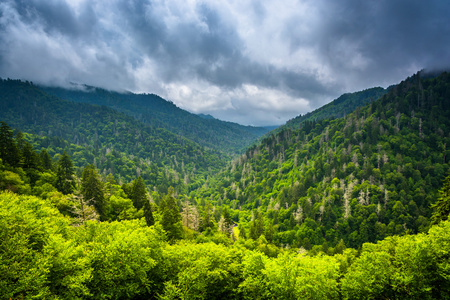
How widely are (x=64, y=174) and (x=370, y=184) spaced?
152492 millimetres

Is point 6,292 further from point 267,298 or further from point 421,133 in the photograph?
point 421,133

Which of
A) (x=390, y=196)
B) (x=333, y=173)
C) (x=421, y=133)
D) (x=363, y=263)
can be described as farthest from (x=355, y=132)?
(x=363, y=263)

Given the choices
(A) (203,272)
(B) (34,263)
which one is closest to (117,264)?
(B) (34,263)

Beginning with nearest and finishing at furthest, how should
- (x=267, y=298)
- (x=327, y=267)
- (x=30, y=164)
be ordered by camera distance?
(x=267, y=298)
(x=327, y=267)
(x=30, y=164)

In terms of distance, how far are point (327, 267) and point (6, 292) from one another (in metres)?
35.6

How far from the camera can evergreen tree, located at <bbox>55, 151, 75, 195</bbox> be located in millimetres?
58434

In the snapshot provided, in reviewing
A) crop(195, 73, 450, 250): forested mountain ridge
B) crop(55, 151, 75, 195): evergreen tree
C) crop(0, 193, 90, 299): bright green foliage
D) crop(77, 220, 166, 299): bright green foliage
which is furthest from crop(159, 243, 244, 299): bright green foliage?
crop(195, 73, 450, 250): forested mountain ridge

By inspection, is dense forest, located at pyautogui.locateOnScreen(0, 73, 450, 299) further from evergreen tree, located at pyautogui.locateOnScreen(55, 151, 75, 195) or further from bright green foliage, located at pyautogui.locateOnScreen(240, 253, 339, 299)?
evergreen tree, located at pyautogui.locateOnScreen(55, 151, 75, 195)

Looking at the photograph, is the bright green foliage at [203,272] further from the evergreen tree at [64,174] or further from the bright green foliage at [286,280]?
the evergreen tree at [64,174]

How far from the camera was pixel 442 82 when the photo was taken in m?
185

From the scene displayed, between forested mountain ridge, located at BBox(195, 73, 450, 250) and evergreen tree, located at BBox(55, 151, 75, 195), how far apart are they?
226ft

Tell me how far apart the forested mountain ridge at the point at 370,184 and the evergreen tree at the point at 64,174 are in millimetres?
68749

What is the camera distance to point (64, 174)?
6022 cm

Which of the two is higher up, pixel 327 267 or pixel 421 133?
pixel 421 133
